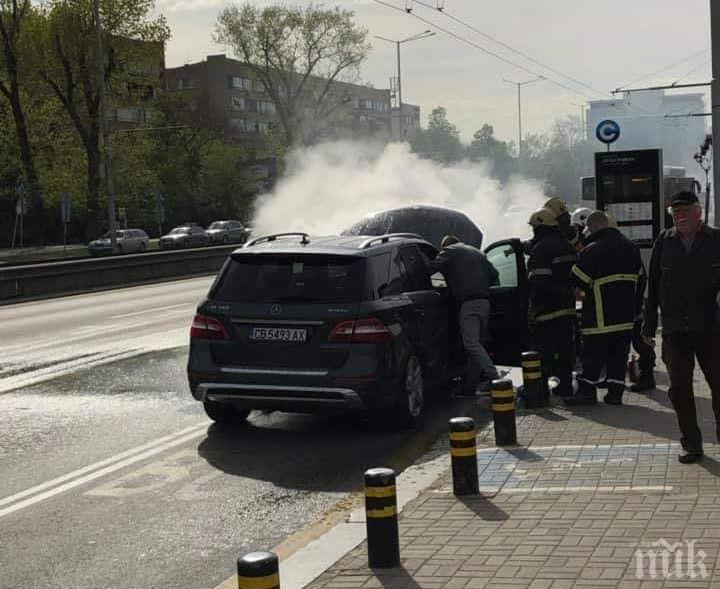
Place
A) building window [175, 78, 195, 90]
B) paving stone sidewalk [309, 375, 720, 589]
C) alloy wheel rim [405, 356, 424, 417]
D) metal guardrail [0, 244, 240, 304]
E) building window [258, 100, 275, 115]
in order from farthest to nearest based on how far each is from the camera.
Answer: building window [258, 100, 275, 115] < building window [175, 78, 195, 90] < metal guardrail [0, 244, 240, 304] < alloy wheel rim [405, 356, 424, 417] < paving stone sidewalk [309, 375, 720, 589]

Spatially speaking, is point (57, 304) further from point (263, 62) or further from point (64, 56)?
point (263, 62)

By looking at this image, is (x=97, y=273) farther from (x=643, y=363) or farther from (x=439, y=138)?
(x=439, y=138)

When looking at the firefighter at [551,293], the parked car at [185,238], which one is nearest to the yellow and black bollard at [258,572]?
the firefighter at [551,293]

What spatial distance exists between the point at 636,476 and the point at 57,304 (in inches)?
779

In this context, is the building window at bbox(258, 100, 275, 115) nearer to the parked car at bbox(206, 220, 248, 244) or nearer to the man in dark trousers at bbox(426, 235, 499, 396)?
the parked car at bbox(206, 220, 248, 244)

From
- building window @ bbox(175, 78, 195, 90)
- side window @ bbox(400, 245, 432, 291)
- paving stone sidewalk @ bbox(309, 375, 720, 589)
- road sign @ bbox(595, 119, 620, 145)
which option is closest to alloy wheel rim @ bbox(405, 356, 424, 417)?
side window @ bbox(400, 245, 432, 291)

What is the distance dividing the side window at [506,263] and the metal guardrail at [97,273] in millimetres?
16975

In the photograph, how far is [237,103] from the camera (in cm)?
13312

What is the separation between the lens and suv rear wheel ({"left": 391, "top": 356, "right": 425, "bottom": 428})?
381 inches

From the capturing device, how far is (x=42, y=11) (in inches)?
2327

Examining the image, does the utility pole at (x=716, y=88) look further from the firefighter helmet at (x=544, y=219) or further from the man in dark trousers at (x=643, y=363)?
the firefighter helmet at (x=544, y=219)

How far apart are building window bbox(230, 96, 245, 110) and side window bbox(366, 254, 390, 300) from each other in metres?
124

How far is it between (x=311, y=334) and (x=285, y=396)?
524 millimetres

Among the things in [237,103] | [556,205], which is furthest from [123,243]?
[237,103]
